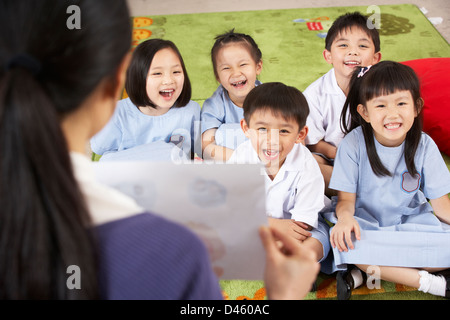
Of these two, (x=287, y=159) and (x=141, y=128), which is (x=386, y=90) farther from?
(x=141, y=128)

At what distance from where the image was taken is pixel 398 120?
1220 millimetres

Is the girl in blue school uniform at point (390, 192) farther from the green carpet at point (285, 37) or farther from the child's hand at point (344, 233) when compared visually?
the green carpet at point (285, 37)

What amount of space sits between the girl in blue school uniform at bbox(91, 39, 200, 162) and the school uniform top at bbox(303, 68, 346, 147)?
432mm

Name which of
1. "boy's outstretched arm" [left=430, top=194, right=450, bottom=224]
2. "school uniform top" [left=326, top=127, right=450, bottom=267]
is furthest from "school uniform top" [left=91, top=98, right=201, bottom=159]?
"boy's outstretched arm" [left=430, top=194, right=450, bottom=224]

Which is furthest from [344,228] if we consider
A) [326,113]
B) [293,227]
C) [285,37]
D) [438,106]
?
[285,37]

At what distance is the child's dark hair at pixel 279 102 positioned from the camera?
1.27m

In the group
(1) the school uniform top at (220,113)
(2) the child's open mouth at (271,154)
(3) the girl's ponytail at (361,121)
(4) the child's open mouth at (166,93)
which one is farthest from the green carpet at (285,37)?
(2) the child's open mouth at (271,154)

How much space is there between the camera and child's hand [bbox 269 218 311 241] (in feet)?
4.22

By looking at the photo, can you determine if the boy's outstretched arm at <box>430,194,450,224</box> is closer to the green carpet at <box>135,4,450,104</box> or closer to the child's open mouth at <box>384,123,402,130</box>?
the child's open mouth at <box>384,123,402,130</box>
